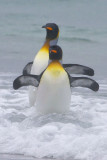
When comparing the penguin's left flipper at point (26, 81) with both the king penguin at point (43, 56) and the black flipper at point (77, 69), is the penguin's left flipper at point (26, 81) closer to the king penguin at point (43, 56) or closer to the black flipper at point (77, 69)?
the king penguin at point (43, 56)

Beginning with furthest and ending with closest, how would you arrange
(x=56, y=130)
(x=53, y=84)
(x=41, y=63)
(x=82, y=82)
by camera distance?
1. (x=41, y=63)
2. (x=82, y=82)
3. (x=53, y=84)
4. (x=56, y=130)

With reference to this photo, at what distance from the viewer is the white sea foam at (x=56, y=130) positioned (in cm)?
455

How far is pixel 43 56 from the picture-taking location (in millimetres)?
6113

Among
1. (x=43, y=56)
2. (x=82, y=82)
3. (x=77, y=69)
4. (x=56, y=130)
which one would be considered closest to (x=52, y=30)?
(x=43, y=56)

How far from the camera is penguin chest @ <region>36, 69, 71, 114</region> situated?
568 cm

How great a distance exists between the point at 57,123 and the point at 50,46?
824 millimetres

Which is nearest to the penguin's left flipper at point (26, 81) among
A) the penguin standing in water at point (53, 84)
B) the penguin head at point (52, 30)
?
the penguin standing in water at point (53, 84)

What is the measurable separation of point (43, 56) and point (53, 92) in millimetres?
560

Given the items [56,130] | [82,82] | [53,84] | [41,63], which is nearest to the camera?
[56,130]

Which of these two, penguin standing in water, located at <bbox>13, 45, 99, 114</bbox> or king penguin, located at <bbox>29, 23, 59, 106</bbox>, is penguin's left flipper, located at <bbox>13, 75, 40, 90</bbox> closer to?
penguin standing in water, located at <bbox>13, 45, 99, 114</bbox>

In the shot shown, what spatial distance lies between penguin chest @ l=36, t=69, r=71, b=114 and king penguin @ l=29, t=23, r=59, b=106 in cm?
36

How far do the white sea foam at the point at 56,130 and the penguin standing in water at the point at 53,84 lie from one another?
10cm

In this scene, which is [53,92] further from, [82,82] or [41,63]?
[41,63]

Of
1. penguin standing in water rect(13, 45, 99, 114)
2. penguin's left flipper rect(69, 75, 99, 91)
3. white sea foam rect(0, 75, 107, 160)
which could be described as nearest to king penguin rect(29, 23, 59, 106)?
white sea foam rect(0, 75, 107, 160)
